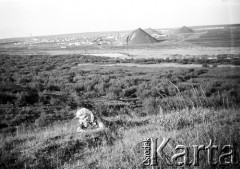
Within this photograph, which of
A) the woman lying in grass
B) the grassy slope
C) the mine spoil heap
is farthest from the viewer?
the mine spoil heap

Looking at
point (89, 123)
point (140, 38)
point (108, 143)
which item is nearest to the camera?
point (108, 143)

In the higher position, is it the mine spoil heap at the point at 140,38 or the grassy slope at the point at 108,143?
the mine spoil heap at the point at 140,38

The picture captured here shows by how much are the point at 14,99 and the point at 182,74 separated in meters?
13.5

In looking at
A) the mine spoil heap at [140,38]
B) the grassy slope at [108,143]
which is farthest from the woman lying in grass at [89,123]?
the mine spoil heap at [140,38]

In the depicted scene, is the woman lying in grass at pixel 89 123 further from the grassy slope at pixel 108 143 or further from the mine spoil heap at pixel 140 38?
the mine spoil heap at pixel 140 38

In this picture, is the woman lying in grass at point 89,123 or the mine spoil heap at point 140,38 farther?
the mine spoil heap at point 140,38

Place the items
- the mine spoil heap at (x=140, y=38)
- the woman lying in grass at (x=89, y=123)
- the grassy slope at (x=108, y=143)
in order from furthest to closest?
the mine spoil heap at (x=140, y=38), the woman lying in grass at (x=89, y=123), the grassy slope at (x=108, y=143)

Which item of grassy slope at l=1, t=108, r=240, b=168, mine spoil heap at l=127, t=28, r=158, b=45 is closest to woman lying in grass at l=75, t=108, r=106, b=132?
grassy slope at l=1, t=108, r=240, b=168

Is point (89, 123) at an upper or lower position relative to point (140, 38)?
lower

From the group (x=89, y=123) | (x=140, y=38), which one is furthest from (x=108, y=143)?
(x=140, y=38)

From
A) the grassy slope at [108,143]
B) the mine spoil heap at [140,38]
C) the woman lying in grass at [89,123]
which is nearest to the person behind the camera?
the grassy slope at [108,143]

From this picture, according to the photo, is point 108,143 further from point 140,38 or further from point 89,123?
point 140,38

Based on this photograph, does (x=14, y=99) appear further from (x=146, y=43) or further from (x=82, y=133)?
(x=146, y=43)

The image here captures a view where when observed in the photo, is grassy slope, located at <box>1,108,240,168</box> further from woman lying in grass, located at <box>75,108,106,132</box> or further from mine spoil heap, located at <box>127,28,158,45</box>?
mine spoil heap, located at <box>127,28,158,45</box>
